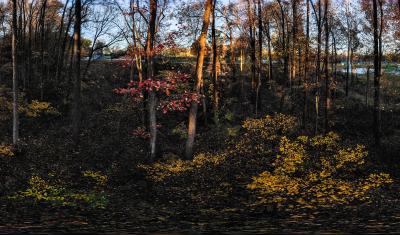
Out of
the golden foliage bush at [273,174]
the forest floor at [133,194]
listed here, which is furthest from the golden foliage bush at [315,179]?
the forest floor at [133,194]

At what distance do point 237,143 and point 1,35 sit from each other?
35061mm

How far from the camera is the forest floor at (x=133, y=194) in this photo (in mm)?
8250

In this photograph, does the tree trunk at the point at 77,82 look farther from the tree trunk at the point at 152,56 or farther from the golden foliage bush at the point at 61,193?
the golden foliage bush at the point at 61,193

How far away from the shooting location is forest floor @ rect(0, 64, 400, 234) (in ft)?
27.1

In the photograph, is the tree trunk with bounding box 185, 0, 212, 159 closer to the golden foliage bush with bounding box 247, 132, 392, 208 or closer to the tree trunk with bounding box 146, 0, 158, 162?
the tree trunk with bounding box 146, 0, 158, 162

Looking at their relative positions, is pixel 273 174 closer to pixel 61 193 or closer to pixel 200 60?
pixel 200 60

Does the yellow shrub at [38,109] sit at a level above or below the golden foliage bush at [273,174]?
above

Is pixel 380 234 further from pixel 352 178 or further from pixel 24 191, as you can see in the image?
pixel 24 191

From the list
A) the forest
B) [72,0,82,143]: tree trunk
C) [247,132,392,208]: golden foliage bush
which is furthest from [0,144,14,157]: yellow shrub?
[247,132,392,208]: golden foliage bush

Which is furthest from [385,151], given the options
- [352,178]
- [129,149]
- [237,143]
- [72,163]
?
[72,163]

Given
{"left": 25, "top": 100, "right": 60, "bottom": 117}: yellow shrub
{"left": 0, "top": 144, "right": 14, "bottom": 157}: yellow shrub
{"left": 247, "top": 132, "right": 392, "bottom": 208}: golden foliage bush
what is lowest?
{"left": 247, "top": 132, "right": 392, "bottom": 208}: golden foliage bush

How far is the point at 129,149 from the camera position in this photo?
20625 mm

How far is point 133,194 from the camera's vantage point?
512 inches

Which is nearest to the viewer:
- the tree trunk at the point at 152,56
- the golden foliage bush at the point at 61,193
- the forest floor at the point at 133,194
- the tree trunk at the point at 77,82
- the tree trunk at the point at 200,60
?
the forest floor at the point at 133,194
